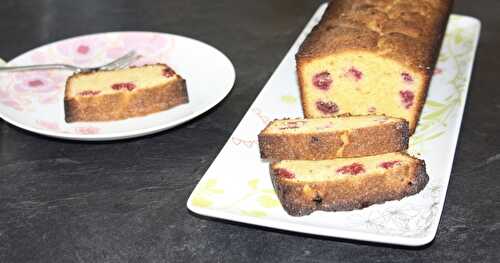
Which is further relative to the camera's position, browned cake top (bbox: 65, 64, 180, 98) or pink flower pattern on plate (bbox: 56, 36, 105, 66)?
pink flower pattern on plate (bbox: 56, 36, 105, 66)

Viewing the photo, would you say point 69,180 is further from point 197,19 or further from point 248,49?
point 197,19

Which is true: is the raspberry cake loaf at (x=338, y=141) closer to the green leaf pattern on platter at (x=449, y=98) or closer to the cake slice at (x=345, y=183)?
the cake slice at (x=345, y=183)

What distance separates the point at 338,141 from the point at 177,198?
574 millimetres

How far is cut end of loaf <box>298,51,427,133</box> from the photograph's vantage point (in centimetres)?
263

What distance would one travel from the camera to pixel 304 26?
367cm

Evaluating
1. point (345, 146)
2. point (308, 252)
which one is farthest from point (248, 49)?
point (308, 252)

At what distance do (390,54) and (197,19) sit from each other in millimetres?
1491

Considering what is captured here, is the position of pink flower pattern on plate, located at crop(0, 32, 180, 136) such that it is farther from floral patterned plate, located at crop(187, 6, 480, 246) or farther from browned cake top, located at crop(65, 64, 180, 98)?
floral patterned plate, located at crop(187, 6, 480, 246)

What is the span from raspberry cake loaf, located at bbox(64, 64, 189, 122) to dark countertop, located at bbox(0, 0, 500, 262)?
0.13m

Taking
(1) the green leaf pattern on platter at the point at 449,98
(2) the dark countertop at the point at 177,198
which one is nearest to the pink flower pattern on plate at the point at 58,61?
(2) the dark countertop at the point at 177,198

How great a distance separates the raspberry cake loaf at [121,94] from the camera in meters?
2.76

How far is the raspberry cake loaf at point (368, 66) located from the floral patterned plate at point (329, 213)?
0.13m

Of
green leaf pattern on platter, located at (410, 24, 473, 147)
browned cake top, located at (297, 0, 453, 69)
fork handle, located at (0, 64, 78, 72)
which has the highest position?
browned cake top, located at (297, 0, 453, 69)

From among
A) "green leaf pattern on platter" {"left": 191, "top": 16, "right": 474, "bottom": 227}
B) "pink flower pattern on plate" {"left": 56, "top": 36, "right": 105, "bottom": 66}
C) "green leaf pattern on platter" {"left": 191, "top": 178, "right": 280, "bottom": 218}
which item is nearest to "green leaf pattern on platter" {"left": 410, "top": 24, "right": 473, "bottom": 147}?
"green leaf pattern on platter" {"left": 191, "top": 16, "right": 474, "bottom": 227}
